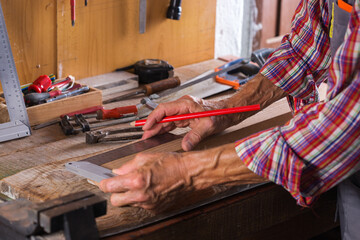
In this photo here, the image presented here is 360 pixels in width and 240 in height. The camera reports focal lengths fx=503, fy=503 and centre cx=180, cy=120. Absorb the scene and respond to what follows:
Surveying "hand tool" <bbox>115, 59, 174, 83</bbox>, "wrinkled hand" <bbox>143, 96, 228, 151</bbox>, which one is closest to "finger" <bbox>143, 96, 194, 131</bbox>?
"wrinkled hand" <bbox>143, 96, 228, 151</bbox>

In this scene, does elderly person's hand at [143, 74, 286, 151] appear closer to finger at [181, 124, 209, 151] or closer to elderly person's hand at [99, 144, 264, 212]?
finger at [181, 124, 209, 151]

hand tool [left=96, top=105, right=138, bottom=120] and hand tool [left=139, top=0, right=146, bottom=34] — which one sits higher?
hand tool [left=139, top=0, right=146, bottom=34]

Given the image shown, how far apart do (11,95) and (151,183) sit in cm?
71

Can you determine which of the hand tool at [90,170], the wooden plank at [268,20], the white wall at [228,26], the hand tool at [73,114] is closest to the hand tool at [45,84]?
the hand tool at [73,114]

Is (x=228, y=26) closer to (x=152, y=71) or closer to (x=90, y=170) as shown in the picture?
(x=152, y=71)

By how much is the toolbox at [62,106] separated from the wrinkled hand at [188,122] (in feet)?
1.23

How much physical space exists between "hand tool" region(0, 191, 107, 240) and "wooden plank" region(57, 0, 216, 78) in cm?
102

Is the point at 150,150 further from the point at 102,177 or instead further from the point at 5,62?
the point at 5,62

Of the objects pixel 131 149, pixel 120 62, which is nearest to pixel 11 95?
pixel 131 149

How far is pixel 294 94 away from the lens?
5.09 ft

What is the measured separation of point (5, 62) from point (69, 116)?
268 mm

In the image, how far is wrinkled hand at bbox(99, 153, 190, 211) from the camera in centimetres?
106

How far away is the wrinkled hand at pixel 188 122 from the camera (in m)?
1.42

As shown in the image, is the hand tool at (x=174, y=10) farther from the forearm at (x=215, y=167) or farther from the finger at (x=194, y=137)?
the forearm at (x=215, y=167)
